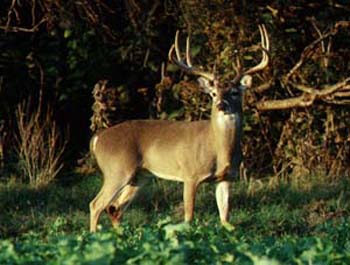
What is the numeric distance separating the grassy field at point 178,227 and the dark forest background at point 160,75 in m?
0.77

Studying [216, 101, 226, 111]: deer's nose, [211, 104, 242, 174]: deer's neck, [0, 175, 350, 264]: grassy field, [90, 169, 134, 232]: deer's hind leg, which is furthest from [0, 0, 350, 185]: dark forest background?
[216, 101, 226, 111]: deer's nose

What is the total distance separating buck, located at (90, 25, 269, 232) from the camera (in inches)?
471

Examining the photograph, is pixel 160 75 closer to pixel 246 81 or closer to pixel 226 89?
pixel 246 81

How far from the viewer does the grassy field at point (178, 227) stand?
6480 millimetres

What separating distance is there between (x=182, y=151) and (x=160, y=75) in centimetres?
429

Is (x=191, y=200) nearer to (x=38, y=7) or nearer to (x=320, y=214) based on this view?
(x=320, y=214)

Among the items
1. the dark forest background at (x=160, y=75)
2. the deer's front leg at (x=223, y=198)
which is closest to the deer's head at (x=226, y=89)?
the deer's front leg at (x=223, y=198)

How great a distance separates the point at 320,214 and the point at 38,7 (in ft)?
17.6

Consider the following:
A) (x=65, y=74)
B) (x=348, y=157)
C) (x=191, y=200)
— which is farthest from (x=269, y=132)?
(x=191, y=200)

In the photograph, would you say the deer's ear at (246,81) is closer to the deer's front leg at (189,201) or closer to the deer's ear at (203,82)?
the deer's ear at (203,82)

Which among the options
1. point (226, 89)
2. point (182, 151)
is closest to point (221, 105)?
point (226, 89)

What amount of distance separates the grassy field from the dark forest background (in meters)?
0.77

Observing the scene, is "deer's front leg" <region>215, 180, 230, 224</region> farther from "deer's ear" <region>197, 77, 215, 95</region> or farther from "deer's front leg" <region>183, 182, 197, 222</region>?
"deer's ear" <region>197, 77, 215, 95</region>

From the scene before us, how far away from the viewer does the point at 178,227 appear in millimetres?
7164
